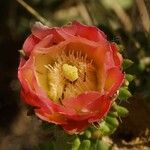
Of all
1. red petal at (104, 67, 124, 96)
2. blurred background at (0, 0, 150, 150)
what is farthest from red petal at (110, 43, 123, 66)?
blurred background at (0, 0, 150, 150)

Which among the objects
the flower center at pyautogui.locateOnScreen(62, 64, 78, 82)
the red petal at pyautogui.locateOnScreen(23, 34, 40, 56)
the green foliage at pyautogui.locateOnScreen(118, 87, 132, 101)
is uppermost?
the red petal at pyautogui.locateOnScreen(23, 34, 40, 56)

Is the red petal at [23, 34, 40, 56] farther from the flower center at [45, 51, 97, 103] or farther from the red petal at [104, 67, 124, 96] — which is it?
the red petal at [104, 67, 124, 96]

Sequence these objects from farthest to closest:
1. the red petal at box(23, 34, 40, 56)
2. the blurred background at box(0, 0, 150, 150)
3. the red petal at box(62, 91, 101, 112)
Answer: the blurred background at box(0, 0, 150, 150)
the red petal at box(23, 34, 40, 56)
the red petal at box(62, 91, 101, 112)

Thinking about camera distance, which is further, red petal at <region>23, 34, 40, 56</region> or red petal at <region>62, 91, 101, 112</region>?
red petal at <region>23, 34, 40, 56</region>

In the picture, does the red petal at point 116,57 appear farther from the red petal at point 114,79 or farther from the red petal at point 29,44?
the red petal at point 29,44

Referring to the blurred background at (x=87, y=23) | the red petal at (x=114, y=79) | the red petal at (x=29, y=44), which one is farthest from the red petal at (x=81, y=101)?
the blurred background at (x=87, y=23)
